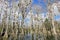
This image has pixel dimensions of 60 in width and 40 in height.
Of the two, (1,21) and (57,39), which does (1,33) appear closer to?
(1,21)

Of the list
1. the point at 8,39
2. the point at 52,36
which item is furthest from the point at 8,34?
the point at 52,36

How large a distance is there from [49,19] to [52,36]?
502 mm

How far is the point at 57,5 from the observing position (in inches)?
148

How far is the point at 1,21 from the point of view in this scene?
11.8 ft

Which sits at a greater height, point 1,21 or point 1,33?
point 1,21

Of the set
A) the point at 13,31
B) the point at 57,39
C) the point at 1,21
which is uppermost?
the point at 1,21

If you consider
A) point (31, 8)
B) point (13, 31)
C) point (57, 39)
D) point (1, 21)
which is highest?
point (31, 8)

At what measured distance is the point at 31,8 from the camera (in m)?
3.66

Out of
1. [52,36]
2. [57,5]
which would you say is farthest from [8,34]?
[57,5]

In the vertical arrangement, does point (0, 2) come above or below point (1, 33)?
above

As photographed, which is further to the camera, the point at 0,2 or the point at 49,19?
the point at 49,19

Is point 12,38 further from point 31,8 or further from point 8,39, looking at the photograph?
point 31,8

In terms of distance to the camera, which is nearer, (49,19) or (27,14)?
(27,14)

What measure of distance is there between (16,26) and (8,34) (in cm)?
31
